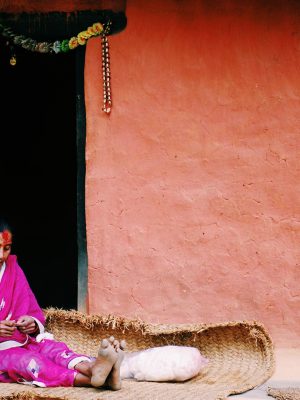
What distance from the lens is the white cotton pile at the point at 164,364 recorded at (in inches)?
136

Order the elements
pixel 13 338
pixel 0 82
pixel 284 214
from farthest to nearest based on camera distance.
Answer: pixel 0 82 → pixel 284 214 → pixel 13 338

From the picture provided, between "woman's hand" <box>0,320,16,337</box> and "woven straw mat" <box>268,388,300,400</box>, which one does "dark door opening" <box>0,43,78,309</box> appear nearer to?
"woman's hand" <box>0,320,16,337</box>

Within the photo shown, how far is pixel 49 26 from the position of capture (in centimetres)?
418

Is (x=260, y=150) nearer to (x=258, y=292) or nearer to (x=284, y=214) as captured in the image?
(x=284, y=214)

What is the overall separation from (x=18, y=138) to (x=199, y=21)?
166 centimetres

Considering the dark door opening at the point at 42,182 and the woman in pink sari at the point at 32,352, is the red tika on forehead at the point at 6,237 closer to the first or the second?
the woman in pink sari at the point at 32,352

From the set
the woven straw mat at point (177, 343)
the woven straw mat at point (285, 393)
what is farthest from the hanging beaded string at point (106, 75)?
the woven straw mat at point (285, 393)

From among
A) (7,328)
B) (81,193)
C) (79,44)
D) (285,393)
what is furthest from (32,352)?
(79,44)

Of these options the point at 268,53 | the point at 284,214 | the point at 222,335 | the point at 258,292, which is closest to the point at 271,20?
the point at 268,53

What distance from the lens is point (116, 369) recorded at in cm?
317

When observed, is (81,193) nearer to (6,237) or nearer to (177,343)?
(6,237)

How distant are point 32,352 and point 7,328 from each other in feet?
0.59

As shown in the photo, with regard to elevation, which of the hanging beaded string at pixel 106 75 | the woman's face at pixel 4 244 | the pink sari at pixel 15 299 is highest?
the hanging beaded string at pixel 106 75

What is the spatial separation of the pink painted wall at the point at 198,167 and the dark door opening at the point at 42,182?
2.43 ft
